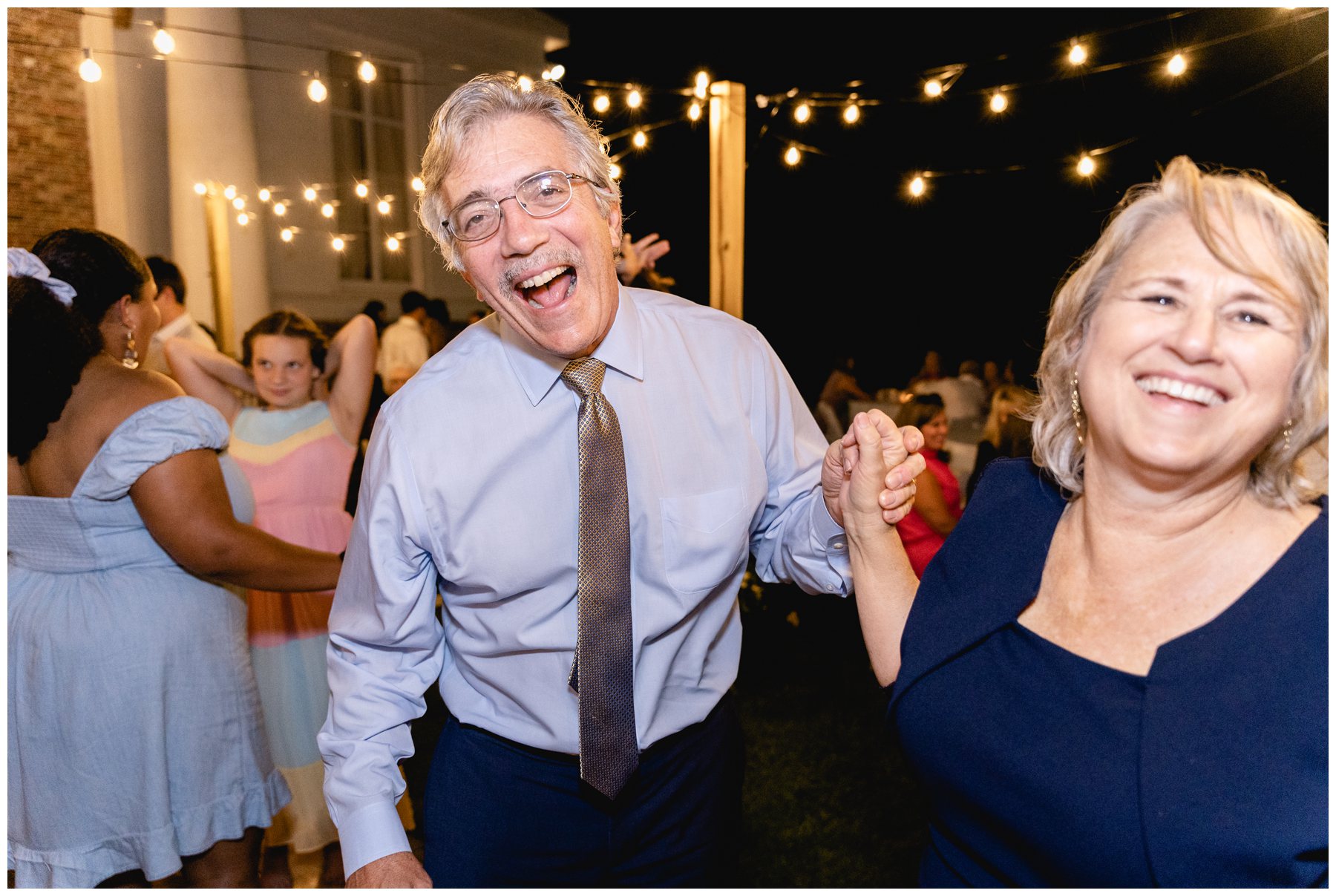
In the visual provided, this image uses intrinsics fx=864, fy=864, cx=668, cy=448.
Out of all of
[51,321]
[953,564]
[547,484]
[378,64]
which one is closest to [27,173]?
[378,64]

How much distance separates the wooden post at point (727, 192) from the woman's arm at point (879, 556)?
→ 293cm

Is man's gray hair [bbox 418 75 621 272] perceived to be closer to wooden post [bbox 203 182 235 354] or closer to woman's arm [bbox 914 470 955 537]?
woman's arm [bbox 914 470 955 537]

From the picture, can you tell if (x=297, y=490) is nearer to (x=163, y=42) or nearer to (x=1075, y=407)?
(x=1075, y=407)

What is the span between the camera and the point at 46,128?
257 inches

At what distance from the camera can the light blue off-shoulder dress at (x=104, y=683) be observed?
6.16 ft

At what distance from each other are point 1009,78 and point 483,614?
6470mm

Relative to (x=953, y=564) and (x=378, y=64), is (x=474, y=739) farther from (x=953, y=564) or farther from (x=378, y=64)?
(x=378, y=64)

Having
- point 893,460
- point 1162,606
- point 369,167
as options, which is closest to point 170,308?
point 893,460

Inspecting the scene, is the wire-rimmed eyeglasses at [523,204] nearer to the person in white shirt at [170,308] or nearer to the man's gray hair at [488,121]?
the man's gray hair at [488,121]

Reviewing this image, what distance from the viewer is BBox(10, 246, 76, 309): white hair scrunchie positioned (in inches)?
71.0

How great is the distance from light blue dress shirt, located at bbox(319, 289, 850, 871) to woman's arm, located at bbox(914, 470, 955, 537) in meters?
1.83

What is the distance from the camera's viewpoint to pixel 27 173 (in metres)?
6.44

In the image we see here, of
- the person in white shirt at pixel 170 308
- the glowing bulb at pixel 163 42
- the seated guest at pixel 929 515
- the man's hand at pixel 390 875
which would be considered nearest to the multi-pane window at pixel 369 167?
the glowing bulb at pixel 163 42

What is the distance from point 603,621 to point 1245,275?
1.05 metres
